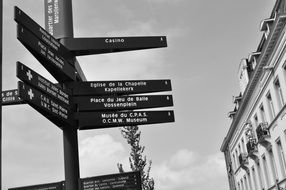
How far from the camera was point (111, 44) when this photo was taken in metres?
7.54

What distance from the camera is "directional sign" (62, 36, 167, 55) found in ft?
24.1

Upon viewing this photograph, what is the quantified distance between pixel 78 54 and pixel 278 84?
22.2 meters

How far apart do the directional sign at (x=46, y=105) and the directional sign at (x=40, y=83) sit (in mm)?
77

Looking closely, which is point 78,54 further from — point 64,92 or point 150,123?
point 150,123

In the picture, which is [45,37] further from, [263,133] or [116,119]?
[263,133]

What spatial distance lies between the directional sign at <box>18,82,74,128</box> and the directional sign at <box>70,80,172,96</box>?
0.53 m

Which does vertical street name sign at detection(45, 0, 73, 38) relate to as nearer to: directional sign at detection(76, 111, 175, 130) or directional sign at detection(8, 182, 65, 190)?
directional sign at detection(76, 111, 175, 130)

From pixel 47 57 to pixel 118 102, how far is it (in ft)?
Answer: 4.55

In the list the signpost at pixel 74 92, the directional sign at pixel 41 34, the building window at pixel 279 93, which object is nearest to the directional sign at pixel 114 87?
the signpost at pixel 74 92

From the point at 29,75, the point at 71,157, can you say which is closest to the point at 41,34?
the point at 29,75

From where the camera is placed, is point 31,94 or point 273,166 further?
point 273,166

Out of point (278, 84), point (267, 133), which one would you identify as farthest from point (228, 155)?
point (278, 84)

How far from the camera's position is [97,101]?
23.2 ft

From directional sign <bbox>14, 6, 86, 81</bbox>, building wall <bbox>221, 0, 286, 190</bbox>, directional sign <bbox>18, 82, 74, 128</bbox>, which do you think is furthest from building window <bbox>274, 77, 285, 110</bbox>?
directional sign <bbox>18, 82, 74, 128</bbox>
